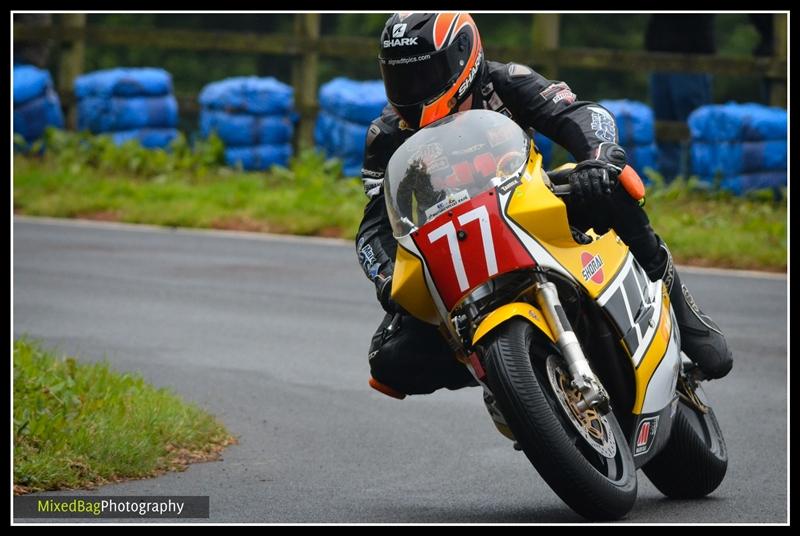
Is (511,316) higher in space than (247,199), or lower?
higher

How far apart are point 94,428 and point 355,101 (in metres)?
11.1

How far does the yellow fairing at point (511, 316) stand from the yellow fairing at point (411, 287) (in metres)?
0.27

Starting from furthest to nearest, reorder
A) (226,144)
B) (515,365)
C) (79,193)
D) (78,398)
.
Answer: (226,144) < (79,193) < (78,398) < (515,365)

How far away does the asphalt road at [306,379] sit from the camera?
582cm

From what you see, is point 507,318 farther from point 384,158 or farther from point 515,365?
point 384,158

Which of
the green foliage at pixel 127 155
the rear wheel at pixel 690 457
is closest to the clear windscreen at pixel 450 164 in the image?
the rear wheel at pixel 690 457

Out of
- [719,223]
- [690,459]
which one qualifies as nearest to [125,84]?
[719,223]

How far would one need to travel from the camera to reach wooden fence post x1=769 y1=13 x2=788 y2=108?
55.6 feet

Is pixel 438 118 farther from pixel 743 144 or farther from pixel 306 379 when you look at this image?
pixel 743 144

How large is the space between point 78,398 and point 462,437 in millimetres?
1757

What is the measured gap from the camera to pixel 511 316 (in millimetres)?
4715

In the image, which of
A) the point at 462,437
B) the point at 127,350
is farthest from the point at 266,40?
the point at 462,437

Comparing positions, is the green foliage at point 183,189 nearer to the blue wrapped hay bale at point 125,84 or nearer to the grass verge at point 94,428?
the blue wrapped hay bale at point 125,84

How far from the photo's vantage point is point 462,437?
722 cm
